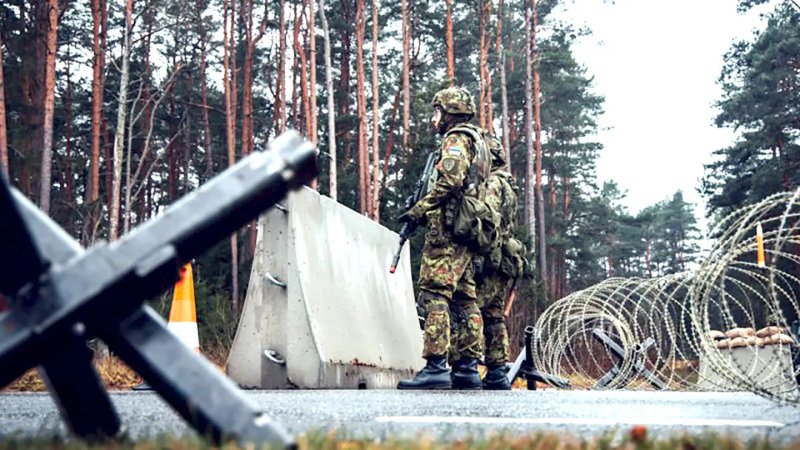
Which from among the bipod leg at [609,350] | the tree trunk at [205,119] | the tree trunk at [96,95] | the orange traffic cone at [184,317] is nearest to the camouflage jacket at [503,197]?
the bipod leg at [609,350]

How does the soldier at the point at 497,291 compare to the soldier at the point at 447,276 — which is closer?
the soldier at the point at 447,276

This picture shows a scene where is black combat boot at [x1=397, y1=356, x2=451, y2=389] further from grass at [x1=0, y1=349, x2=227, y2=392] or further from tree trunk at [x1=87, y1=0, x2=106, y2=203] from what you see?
tree trunk at [x1=87, y1=0, x2=106, y2=203]

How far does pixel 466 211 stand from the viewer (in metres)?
8.18

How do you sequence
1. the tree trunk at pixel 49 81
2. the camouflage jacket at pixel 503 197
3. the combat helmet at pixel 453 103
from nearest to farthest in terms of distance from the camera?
1. the combat helmet at pixel 453 103
2. the camouflage jacket at pixel 503 197
3. the tree trunk at pixel 49 81

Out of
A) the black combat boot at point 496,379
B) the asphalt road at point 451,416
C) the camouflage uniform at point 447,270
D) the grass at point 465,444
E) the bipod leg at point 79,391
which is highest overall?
the camouflage uniform at point 447,270

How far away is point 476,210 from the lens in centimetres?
825

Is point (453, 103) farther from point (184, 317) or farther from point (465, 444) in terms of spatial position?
point (465, 444)

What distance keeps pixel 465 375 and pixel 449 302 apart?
633 millimetres

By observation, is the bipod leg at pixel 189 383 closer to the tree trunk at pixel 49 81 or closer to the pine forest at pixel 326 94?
the tree trunk at pixel 49 81

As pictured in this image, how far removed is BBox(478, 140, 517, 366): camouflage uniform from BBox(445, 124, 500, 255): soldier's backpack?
37 cm

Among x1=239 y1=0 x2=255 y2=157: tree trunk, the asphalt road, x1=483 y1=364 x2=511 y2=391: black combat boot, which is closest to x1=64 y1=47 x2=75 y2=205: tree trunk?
x1=239 y1=0 x2=255 y2=157: tree trunk

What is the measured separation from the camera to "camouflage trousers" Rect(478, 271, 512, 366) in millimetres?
9008

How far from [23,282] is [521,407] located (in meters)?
3.75

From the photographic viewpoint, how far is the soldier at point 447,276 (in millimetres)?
7953
